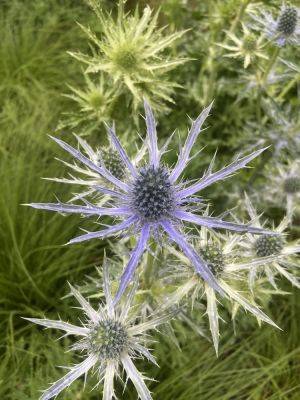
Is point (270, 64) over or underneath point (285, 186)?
over

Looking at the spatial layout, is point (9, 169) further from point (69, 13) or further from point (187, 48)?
point (69, 13)

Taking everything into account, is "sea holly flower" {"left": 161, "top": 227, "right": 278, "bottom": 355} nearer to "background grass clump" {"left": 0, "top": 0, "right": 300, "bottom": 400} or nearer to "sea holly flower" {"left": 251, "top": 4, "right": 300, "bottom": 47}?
"background grass clump" {"left": 0, "top": 0, "right": 300, "bottom": 400}

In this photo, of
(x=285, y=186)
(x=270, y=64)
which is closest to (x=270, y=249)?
(x=285, y=186)

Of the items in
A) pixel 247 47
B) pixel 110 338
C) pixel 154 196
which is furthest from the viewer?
pixel 247 47

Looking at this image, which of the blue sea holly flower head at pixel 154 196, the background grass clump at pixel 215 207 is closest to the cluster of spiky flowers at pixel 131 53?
the background grass clump at pixel 215 207

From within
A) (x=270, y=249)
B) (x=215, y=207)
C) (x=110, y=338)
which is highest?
(x=270, y=249)

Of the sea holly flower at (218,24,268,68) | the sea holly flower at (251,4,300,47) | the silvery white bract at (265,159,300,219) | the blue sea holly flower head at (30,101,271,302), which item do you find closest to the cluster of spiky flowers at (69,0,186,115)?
the sea holly flower at (218,24,268,68)

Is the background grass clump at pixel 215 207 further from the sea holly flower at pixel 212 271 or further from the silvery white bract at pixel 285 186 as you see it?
the sea holly flower at pixel 212 271

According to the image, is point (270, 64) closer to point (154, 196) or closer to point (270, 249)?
point (270, 249)

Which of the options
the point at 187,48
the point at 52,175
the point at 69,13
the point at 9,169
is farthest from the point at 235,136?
the point at 69,13
